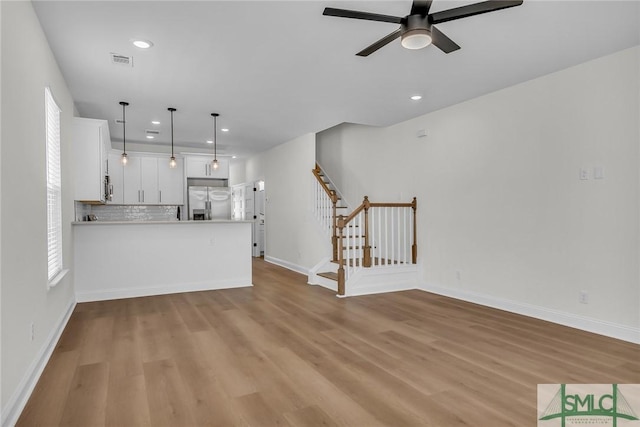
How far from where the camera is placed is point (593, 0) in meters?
2.73

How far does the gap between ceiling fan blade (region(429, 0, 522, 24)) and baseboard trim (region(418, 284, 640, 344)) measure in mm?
3215

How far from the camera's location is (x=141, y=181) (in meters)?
7.80

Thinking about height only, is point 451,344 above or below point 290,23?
below

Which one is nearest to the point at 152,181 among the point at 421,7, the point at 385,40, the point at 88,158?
the point at 88,158

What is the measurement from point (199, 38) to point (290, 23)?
0.86 metres

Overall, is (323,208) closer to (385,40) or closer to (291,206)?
(291,206)

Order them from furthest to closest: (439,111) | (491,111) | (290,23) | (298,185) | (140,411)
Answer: (298,185)
(439,111)
(491,111)
(290,23)
(140,411)

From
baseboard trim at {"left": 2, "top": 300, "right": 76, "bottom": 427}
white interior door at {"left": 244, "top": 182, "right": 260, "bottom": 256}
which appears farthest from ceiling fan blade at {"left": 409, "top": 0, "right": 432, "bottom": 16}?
white interior door at {"left": 244, "top": 182, "right": 260, "bottom": 256}

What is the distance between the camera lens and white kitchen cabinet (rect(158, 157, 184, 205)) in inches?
315

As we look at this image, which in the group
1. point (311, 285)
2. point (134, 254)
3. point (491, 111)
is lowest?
point (311, 285)

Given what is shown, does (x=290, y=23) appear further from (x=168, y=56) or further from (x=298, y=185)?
(x=298, y=185)

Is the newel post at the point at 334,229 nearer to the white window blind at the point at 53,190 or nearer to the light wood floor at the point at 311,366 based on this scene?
the light wood floor at the point at 311,366

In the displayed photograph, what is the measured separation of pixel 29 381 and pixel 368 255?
13.9 feet

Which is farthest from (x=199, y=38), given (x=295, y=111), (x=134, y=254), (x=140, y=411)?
(x=134, y=254)
